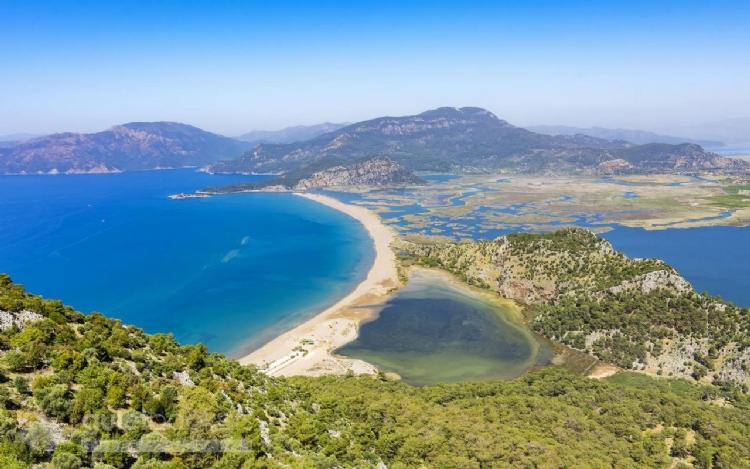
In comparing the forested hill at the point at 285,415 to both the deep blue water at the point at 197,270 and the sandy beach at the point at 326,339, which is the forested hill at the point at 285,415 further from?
the deep blue water at the point at 197,270

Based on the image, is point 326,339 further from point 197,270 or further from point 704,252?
point 704,252

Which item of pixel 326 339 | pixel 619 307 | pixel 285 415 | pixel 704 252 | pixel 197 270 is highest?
pixel 285 415

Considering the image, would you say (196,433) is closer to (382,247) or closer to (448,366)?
(448,366)

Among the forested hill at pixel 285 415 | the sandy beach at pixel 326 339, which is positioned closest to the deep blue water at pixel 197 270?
the sandy beach at pixel 326 339

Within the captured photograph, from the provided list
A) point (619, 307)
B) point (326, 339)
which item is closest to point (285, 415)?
point (326, 339)

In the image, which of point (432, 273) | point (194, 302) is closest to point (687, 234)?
point (432, 273)

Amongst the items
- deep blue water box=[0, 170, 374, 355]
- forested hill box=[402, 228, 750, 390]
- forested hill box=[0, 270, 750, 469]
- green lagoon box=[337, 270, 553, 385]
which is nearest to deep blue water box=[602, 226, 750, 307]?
forested hill box=[402, 228, 750, 390]
